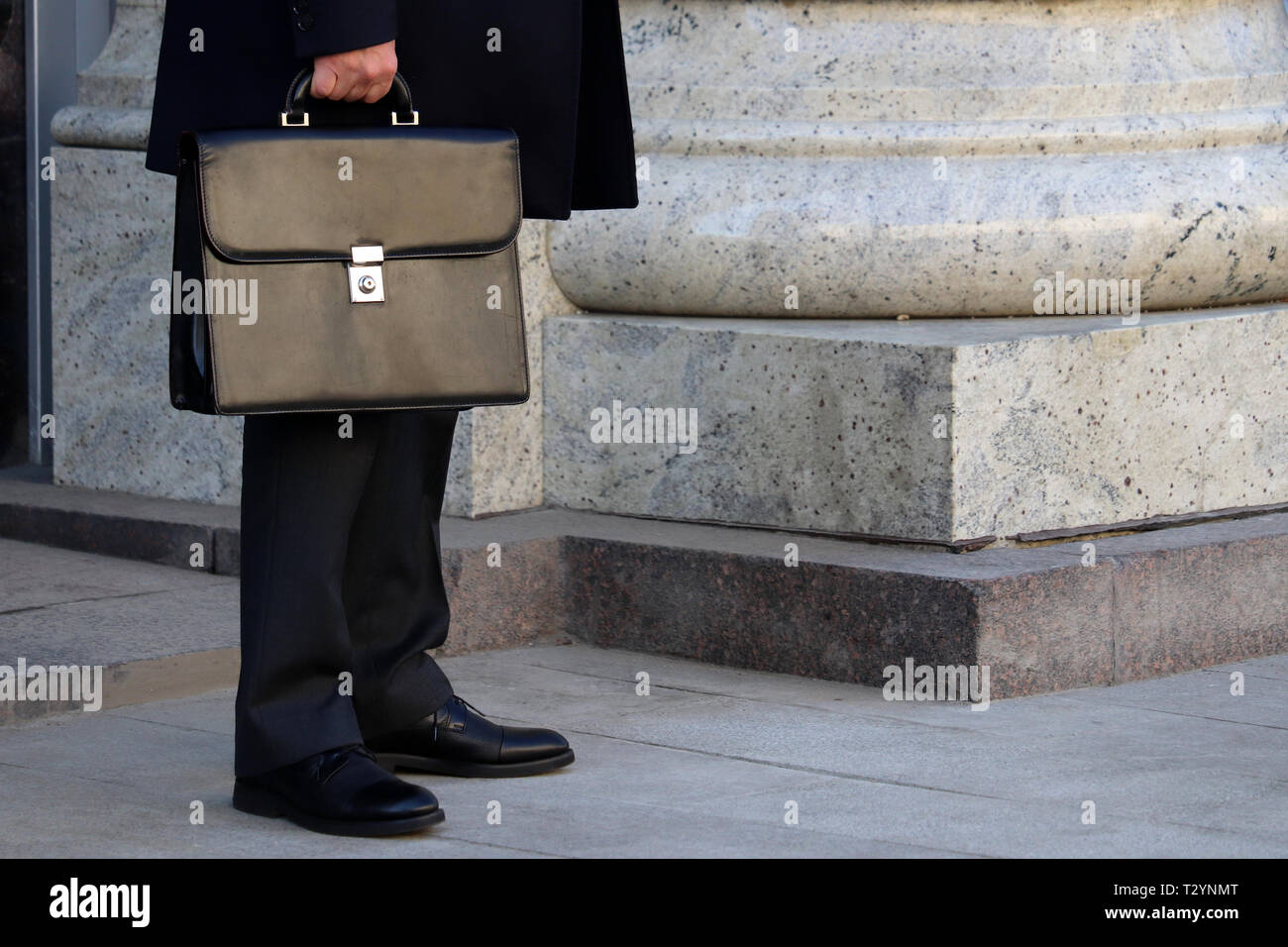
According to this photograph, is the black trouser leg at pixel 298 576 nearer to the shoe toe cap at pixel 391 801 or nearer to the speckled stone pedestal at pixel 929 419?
the shoe toe cap at pixel 391 801

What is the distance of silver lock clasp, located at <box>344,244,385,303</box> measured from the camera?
368 cm

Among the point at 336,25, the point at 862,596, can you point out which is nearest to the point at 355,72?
the point at 336,25

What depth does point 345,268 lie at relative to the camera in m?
3.69

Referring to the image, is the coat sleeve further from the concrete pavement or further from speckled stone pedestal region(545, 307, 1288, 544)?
speckled stone pedestal region(545, 307, 1288, 544)

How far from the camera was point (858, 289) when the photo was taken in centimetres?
546

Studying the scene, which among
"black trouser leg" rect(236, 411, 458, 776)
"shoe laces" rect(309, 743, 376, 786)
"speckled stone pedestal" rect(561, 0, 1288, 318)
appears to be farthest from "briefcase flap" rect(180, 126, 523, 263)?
"speckled stone pedestal" rect(561, 0, 1288, 318)

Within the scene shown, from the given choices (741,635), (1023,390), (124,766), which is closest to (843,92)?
(1023,390)

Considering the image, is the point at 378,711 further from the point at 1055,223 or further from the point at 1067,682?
the point at 1055,223

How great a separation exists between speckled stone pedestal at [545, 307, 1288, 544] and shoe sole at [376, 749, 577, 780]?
4.32 feet

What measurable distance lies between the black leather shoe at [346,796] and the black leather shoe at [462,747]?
254 millimetres

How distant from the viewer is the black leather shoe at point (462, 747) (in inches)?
161

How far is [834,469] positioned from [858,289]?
46 cm

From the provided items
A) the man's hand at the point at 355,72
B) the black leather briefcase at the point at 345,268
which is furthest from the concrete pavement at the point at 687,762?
the man's hand at the point at 355,72

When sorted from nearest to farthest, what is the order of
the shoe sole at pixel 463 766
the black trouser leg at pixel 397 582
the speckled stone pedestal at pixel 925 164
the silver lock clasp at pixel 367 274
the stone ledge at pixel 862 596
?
the silver lock clasp at pixel 367 274, the black trouser leg at pixel 397 582, the shoe sole at pixel 463 766, the stone ledge at pixel 862 596, the speckled stone pedestal at pixel 925 164
